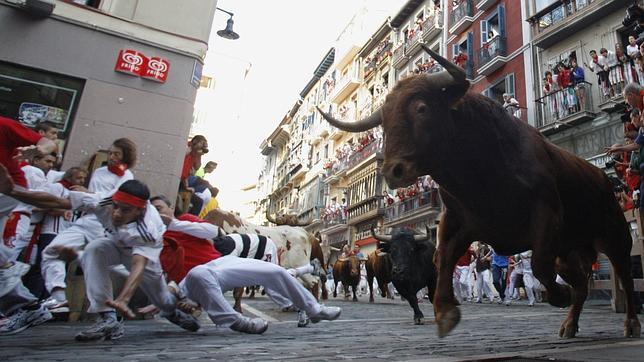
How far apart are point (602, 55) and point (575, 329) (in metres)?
16.1

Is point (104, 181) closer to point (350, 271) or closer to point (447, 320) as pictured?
point (447, 320)

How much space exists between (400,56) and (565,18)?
14.7m

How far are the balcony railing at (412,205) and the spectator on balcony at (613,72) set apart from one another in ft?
34.6

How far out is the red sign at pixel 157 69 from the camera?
8.24 metres

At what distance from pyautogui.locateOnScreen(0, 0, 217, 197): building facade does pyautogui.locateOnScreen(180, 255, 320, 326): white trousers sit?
3486mm

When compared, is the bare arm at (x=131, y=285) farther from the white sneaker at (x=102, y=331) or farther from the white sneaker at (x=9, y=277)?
the white sneaker at (x=9, y=277)

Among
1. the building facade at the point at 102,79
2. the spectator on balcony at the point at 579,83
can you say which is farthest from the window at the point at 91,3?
the spectator on balcony at the point at 579,83

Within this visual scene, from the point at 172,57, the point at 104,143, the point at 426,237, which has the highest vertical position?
the point at 172,57

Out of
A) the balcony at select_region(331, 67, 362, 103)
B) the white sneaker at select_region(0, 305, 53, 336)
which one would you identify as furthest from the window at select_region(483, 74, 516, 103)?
the white sneaker at select_region(0, 305, 53, 336)

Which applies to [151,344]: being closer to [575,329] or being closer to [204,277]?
[204,277]

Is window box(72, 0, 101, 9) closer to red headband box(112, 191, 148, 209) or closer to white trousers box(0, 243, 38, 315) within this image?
white trousers box(0, 243, 38, 315)

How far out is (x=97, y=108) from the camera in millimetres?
7816

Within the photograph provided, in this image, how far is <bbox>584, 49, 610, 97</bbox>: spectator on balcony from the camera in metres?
16.7

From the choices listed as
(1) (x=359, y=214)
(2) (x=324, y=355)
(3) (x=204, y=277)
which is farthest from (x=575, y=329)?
(1) (x=359, y=214)
